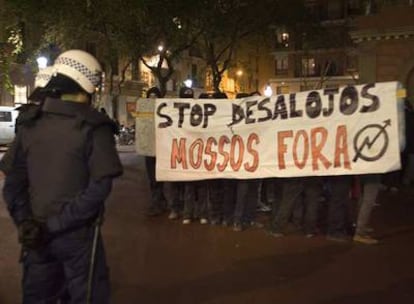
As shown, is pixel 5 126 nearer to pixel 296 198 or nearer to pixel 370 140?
pixel 296 198

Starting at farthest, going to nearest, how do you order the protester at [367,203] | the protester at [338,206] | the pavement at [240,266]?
the protester at [338,206], the protester at [367,203], the pavement at [240,266]

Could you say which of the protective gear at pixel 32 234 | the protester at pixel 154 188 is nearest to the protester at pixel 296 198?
the protester at pixel 154 188

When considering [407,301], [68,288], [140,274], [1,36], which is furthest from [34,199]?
[1,36]

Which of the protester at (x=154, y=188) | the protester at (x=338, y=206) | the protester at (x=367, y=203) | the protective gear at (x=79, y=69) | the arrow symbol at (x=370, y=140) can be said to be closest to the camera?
the protective gear at (x=79, y=69)

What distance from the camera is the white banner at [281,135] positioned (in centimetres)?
750

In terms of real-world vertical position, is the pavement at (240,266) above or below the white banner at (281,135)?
below

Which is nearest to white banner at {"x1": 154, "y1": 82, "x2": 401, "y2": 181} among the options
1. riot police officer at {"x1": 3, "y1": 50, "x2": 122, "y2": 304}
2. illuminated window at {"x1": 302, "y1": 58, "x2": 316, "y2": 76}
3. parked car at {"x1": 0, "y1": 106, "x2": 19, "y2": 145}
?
riot police officer at {"x1": 3, "y1": 50, "x2": 122, "y2": 304}

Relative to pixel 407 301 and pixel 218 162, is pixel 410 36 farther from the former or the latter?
pixel 407 301

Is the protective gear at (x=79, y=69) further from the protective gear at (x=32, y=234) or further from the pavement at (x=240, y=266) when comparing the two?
the pavement at (x=240, y=266)

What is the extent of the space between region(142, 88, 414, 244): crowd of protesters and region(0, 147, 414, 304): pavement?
0.19 metres

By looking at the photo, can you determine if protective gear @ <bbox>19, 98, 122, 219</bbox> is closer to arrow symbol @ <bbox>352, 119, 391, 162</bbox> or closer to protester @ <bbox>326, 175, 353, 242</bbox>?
arrow symbol @ <bbox>352, 119, 391, 162</bbox>

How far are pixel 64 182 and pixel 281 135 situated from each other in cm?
484

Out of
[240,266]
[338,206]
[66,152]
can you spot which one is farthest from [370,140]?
[66,152]

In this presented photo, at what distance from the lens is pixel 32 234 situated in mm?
3521
